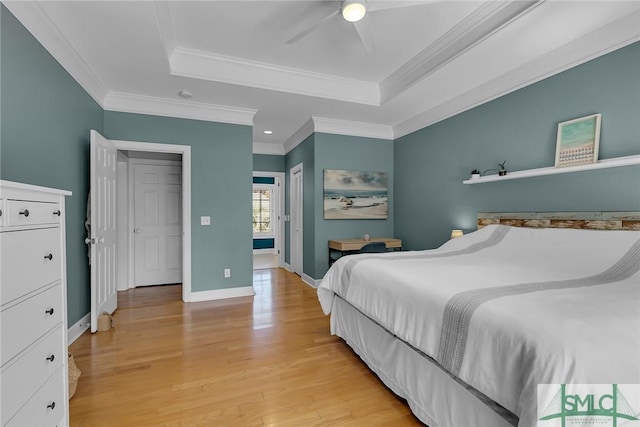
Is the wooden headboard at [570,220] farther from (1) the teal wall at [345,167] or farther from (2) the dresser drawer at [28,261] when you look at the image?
(2) the dresser drawer at [28,261]

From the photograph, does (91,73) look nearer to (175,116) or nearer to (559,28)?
(175,116)

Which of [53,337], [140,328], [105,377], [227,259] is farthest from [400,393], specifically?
[227,259]

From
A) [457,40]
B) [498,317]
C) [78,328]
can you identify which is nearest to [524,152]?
[457,40]

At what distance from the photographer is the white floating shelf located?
2.08 meters

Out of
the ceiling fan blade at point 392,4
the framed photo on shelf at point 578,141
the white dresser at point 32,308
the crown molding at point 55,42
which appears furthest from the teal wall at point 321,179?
the white dresser at point 32,308

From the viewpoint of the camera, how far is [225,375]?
2.10 m

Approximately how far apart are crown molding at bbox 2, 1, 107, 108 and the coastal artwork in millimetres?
3030

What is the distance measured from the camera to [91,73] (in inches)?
117

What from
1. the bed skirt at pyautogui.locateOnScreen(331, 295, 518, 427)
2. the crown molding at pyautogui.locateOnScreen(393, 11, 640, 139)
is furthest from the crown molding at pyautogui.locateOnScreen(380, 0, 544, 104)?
the bed skirt at pyautogui.locateOnScreen(331, 295, 518, 427)

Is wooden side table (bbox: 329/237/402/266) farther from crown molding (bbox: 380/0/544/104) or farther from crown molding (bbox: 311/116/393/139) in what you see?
crown molding (bbox: 380/0/544/104)

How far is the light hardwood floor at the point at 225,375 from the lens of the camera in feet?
5.54

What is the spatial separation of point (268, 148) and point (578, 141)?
5.01 metres

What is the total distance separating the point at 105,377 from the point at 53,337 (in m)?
1.00

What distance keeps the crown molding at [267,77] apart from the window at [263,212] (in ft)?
17.6
